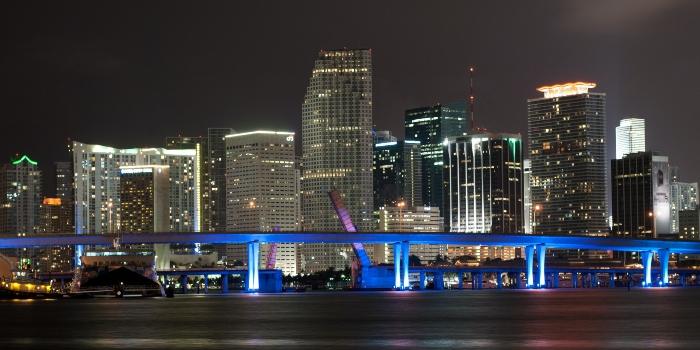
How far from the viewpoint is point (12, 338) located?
216 ft

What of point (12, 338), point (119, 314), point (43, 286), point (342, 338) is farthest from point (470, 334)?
point (43, 286)

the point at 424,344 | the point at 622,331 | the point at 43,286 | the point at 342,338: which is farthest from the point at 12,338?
the point at 43,286

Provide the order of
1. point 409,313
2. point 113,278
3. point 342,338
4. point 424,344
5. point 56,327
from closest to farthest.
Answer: point 424,344
point 342,338
point 56,327
point 409,313
point 113,278

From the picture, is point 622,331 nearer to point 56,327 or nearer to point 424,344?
point 424,344

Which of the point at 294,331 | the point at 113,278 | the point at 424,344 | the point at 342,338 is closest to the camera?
the point at 424,344

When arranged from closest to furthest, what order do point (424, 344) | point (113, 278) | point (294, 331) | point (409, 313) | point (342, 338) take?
point (424, 344) < point (342, 338) < point (294, 331) < point (409, 313) < point (113, 278)

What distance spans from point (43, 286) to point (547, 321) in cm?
10858

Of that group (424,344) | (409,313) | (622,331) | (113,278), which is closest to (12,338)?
(424,344)

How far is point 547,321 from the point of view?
81250 mm

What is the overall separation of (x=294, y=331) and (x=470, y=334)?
36.5 ft

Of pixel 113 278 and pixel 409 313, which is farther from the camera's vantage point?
pixel 113 278

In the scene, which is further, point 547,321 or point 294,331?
point 547,321

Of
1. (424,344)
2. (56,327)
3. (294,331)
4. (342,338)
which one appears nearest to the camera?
(424,344)

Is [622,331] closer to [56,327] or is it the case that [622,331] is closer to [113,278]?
[56,327]
